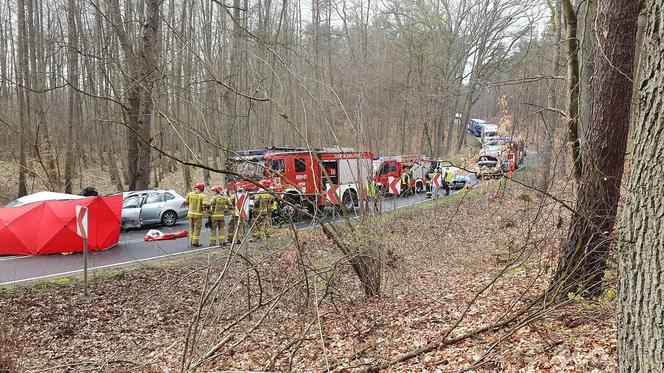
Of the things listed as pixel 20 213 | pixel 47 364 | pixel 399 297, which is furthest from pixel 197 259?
pixel 20 213

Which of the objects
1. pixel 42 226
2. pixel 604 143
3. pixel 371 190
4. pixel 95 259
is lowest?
pixel 95 259

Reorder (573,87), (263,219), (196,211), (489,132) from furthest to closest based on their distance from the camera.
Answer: (489,132)
(196,211)
(263,219)
(573,87)

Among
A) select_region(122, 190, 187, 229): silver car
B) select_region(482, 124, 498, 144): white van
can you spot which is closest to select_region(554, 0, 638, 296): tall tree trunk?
select_region(122, 190, 187, 229): silver car

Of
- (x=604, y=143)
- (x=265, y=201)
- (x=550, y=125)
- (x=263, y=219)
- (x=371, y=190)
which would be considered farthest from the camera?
(x=550, y=125)

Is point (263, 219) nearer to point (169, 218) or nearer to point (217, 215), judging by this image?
point (217, 215)

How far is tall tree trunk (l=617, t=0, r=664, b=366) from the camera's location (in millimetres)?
1654

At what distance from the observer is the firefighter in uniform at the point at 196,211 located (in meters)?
11.5

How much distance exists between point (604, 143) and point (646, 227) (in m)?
3.04

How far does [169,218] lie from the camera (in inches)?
591

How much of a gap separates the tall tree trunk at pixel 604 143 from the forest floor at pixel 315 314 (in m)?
0.31

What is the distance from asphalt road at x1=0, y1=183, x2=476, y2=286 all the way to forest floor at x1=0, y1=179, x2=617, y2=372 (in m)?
0.93

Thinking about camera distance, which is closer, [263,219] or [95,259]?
[263,219]

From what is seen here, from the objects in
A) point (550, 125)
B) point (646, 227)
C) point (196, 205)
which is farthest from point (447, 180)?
point (646, 227)

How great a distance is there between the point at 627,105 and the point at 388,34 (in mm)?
33979
